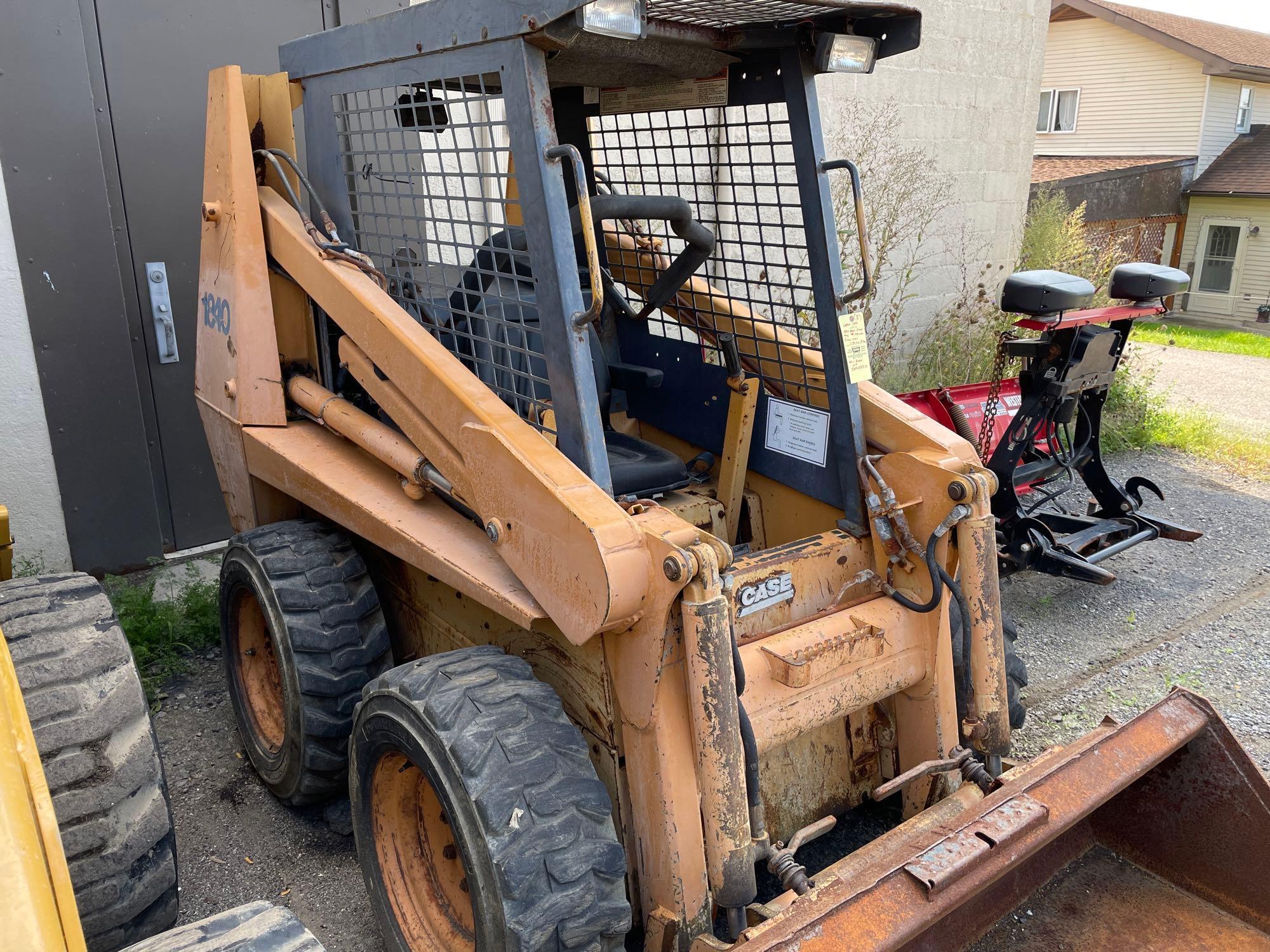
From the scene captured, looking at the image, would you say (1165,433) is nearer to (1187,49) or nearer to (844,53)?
(844,53)

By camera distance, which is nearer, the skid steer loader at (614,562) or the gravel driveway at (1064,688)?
the skid steer loader at (614,562)

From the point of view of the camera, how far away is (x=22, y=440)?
4363 millimetres

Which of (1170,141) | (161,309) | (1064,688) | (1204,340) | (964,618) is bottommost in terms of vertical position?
(1204,340)

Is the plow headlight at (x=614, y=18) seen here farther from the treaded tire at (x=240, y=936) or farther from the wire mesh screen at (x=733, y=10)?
the treaded tire at (x=240, y=936)

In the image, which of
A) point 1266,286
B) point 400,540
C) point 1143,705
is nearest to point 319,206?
point 400,540

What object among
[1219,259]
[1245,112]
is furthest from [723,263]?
[1245,112]

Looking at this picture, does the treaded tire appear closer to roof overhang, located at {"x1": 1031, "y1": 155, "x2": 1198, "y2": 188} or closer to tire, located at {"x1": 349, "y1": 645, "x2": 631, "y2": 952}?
tire, located at {"x1": 349, "y1": 645, "x2": 631, "y2": 952}

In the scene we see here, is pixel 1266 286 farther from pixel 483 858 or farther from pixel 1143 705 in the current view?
pixel 483 858

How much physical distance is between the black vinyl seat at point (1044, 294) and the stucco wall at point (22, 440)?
442cm

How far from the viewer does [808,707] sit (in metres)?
2.40

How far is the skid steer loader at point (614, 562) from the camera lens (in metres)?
2.06

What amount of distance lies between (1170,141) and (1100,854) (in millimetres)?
26571

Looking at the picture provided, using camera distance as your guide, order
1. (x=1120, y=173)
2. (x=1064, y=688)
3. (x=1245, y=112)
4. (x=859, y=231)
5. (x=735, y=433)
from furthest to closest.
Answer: (x=1245, y=112)
(x=1120, y=173)
(x=1064, y=688)
(x=735, y=433)
(x=859, y=231)

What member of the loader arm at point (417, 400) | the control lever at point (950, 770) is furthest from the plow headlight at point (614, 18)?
the control lever at point (950, 770)
